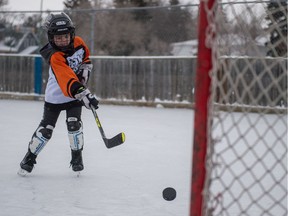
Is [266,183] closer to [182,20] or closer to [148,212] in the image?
[148,212]

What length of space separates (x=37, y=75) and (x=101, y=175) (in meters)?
6.51

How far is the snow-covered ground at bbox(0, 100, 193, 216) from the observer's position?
245 centimetres

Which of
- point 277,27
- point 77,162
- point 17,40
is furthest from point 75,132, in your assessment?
point 17,40

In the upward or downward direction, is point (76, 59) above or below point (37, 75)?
above

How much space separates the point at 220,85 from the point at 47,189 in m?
1.57

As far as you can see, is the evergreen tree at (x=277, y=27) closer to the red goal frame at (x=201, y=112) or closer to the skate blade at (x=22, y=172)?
the red goal frame at (x=201, y=112)

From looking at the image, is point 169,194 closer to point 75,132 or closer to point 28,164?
point 75,132

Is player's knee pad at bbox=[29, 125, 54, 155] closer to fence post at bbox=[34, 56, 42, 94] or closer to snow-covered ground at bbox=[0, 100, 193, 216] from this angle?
snow-covered ground at bbox=[0, 100, 193, 216]

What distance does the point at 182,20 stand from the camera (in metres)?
8.63

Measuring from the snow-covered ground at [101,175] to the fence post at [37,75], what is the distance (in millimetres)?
3319

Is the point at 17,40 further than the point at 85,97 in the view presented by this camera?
Yes

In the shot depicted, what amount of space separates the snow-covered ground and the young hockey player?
0.68 ft

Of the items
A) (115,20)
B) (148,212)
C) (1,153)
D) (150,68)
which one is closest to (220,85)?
(148,212)

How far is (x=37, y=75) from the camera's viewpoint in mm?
9391
